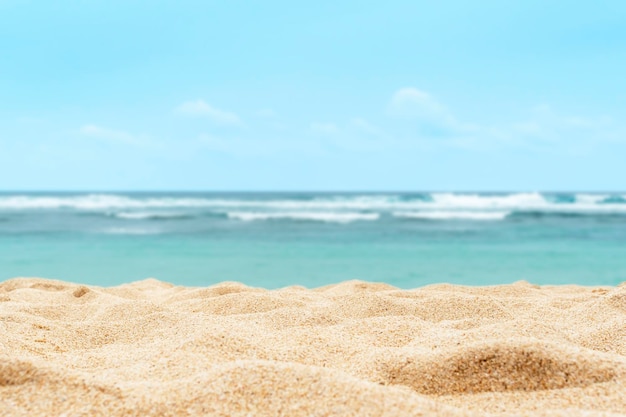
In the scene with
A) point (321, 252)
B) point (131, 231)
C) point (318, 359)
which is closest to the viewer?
point (318, 359)

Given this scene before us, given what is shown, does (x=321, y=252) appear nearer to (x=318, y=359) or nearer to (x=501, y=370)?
(x=318, y=359)

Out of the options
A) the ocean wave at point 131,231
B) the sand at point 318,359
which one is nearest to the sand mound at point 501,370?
the sand at point 318,359

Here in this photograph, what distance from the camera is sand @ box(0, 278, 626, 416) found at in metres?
1.71

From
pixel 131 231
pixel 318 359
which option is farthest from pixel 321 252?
pixel 318 359

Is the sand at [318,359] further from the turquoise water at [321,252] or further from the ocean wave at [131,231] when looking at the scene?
the ocean wave at [131,231]

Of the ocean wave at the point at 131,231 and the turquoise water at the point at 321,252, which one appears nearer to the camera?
the turquoise water at the point at 321,252

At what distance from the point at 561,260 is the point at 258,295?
7.72 metres

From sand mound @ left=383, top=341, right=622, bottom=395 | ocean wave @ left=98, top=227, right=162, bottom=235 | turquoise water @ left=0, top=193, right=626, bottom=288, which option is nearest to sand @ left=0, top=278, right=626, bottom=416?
sand mound @ left=383, top=341, right=622, bottom=395

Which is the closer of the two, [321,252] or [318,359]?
[318,359]

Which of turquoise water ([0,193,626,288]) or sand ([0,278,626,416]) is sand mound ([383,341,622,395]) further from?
turquoise water ([0,193,626,288])

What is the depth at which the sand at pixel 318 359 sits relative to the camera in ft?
5.61

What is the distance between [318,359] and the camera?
7.45 feet

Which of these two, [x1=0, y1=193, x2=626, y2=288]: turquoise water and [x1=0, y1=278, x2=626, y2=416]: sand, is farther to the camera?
[x1=0, y1=193, x2=626, y2=288]: turquoise water

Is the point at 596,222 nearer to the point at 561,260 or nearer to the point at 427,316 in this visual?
the point at 561,260
